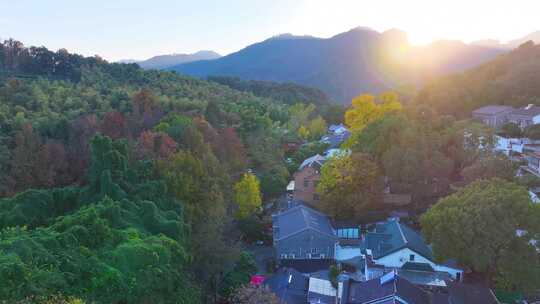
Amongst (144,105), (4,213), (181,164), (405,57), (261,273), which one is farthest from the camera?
(405,57)

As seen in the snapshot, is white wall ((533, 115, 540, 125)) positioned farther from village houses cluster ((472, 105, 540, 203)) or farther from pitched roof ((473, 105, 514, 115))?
pitched roof ((473, 105, 514, 115))

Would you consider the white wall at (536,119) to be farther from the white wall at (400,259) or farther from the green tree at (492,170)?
the white wall at (400,259)

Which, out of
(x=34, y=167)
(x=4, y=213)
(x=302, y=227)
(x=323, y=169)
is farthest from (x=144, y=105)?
(x=4, y=213)

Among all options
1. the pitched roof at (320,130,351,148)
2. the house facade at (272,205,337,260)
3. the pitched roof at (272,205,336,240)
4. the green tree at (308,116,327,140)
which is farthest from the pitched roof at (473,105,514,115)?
the house facade at (272,205,337,260)

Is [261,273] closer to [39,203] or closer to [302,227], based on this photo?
[302,227]

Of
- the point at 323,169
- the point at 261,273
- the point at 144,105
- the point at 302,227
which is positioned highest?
the point at 144,105

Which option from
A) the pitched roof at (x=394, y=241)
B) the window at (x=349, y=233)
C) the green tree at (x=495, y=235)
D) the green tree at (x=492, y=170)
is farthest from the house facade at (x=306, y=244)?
the green tree at (x=492, y=170)
